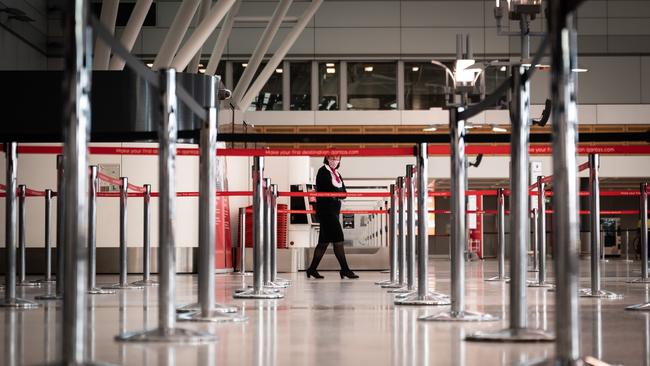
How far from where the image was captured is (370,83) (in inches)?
1393

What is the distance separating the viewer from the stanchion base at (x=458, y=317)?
7.20m

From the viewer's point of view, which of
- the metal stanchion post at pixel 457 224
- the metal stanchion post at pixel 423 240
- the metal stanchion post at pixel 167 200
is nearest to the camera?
the metal stanchion post at pixel 167 200

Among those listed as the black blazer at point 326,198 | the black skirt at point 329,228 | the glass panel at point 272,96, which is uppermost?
the glass panel at point 272,96

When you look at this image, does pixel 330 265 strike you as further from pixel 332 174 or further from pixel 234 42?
pixel 234 42

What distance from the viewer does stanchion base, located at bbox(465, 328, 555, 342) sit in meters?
5.74

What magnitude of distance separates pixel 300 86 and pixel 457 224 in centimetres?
2782

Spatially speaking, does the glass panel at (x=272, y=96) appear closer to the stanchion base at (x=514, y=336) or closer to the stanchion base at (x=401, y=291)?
the stanchion base at (x=401, y=291)

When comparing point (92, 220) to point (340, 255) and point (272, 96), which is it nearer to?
point (340, 255)

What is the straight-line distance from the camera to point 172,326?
19.4 ft

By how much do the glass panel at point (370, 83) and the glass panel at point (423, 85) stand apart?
463mm

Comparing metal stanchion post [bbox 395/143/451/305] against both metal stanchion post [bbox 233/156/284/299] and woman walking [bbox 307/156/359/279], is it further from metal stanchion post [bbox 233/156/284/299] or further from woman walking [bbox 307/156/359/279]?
woman walking [bbox 307/156/359/279]

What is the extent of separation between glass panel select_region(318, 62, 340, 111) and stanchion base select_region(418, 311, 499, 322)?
28.2m

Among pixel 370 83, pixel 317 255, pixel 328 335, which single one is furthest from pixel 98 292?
pixel 370 83

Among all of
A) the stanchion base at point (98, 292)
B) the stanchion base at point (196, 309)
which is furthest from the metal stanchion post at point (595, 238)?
the stanchion base at point (98, 292)
